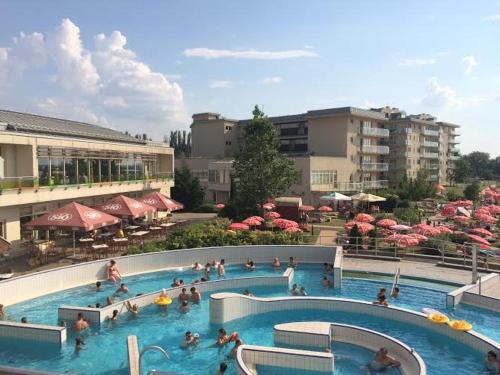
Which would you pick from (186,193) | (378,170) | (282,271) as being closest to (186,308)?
(282,271)

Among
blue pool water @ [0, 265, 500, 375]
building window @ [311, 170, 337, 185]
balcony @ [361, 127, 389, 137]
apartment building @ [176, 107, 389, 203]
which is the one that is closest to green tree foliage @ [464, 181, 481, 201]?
apartment building @ [176, 107, 389, 203]

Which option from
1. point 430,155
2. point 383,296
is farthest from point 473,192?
point 383,296

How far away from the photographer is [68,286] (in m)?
21.0

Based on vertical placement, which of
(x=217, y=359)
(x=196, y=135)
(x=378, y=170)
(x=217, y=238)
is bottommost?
(x=217, y=359)

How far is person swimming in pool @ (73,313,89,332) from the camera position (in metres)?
15.9

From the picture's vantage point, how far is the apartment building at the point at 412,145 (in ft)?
261

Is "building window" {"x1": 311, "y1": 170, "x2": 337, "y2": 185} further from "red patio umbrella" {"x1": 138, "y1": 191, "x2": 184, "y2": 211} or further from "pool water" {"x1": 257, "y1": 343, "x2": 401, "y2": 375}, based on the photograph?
"pool water" {"x1": 257, "y1": 343, "x2": 401, "y2": 375}

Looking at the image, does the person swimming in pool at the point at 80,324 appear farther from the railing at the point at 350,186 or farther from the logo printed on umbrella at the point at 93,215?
the railing at the point at 350,186

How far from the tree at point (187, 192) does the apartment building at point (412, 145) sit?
3949cm

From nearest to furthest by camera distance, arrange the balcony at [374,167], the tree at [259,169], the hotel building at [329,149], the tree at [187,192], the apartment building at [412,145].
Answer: the tree at [259,169]
the tree at [187,192]
the hotel building at [329,149]
the balcony at [374,167]
the apartment building at [412,145]

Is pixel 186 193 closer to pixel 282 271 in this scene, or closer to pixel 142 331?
pixel 282 271

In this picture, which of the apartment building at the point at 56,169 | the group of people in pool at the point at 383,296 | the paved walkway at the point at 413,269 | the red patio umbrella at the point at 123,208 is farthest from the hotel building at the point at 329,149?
the group of people in pool at the point at 383,296

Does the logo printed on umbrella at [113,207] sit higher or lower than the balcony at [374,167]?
lower

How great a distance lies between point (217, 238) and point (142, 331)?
469 inches
